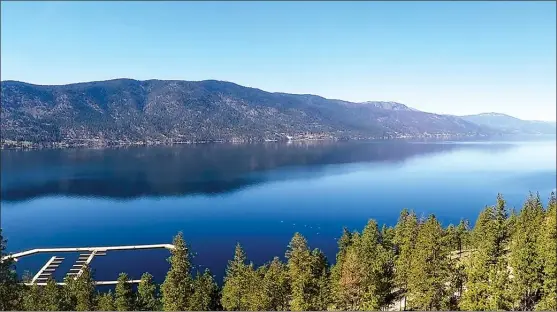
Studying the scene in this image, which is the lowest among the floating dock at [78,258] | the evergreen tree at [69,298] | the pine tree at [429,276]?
the floating dock at [78,258]

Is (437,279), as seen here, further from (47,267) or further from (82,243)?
(82,243)

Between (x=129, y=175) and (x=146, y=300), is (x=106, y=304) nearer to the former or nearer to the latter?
(x=146, y=300)

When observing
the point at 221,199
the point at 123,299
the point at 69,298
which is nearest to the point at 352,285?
the point at 123,299

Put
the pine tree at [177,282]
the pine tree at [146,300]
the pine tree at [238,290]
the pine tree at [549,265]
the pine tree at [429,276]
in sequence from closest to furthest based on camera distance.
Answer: the pine tree at [549,265], the pine tree at [429,276], the pine tree at [177,282], the pine tree at [238,290], the pine tree at [146,300]

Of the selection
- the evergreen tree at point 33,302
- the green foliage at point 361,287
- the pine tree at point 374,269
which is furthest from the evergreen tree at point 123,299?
the pine tree at point 374,269

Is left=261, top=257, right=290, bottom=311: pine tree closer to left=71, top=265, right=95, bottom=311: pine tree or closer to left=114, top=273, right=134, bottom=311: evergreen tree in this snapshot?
left=114, top=273, right=134, bottom=311: evergreen tree

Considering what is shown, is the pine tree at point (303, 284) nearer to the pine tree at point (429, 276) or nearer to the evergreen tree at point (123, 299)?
the pine tree at point (429, 276)
